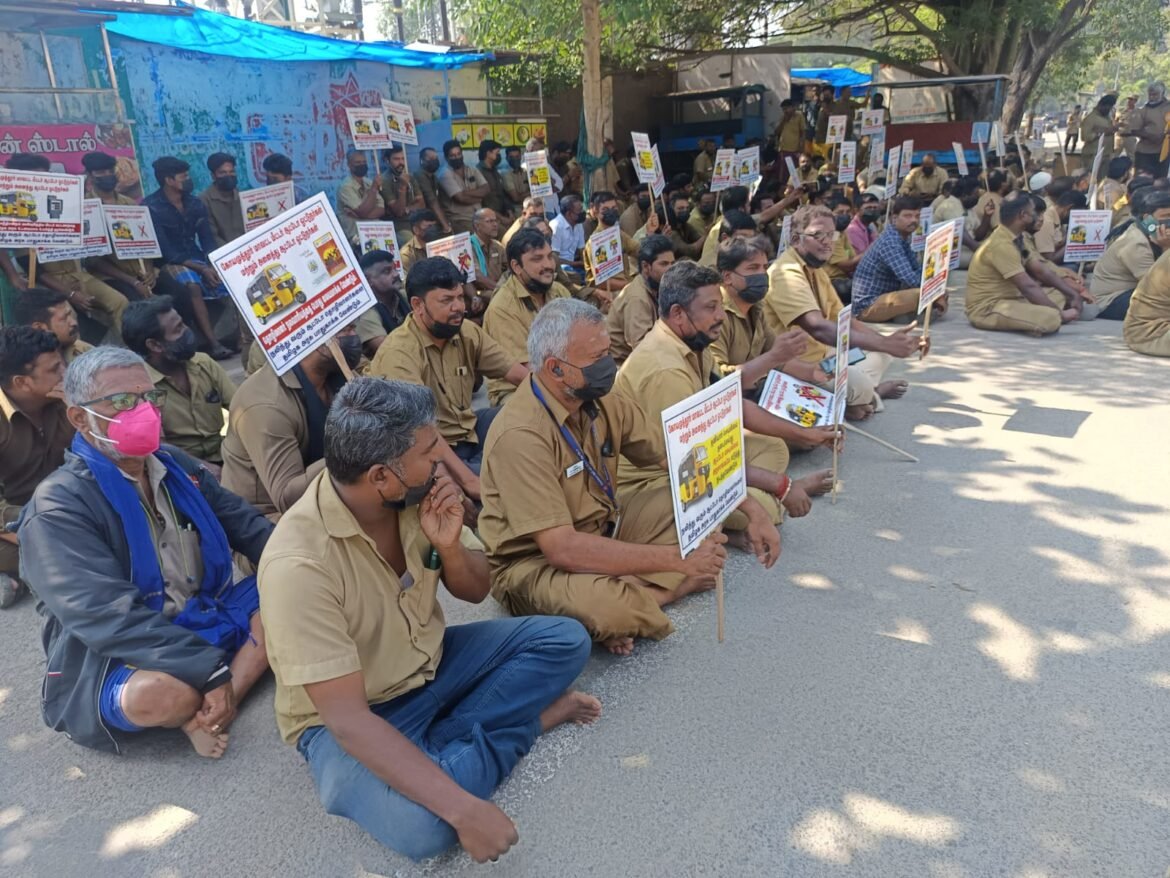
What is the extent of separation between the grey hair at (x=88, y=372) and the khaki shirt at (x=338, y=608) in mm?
996

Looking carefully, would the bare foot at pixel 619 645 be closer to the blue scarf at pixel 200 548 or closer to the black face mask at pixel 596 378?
the black face mask at pixel 596 378

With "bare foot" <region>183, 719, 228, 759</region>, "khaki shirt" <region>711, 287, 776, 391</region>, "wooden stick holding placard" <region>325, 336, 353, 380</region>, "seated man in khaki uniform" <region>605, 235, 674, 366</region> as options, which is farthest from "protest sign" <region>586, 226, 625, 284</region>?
"bare foot" <region>183, 719, 228, 759</region>

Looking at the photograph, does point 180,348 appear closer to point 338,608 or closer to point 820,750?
point 338,608

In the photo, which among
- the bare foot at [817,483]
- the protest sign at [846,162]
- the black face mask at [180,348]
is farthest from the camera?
the protest sign at [846,162]

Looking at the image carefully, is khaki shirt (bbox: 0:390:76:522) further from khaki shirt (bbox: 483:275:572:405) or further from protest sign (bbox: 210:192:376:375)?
khaki shirt (bbox: 483:275:572:405)

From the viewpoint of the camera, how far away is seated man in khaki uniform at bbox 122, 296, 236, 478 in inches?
Answer: 165

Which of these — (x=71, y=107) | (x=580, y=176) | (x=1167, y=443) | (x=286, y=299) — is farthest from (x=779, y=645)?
(x=580, y=176)

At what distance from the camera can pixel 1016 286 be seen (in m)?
7.82

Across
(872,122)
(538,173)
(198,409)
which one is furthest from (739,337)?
(872,122)

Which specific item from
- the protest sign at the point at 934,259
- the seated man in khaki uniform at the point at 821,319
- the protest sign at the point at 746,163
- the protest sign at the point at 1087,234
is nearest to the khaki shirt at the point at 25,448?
the seated man in khaki uniform at the point at 821,319

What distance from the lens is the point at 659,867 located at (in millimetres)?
2322

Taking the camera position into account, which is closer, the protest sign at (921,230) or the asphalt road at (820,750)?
the asphalt road at (820,750)

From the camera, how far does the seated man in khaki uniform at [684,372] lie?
368cm

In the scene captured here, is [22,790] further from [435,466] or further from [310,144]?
[310,144]
